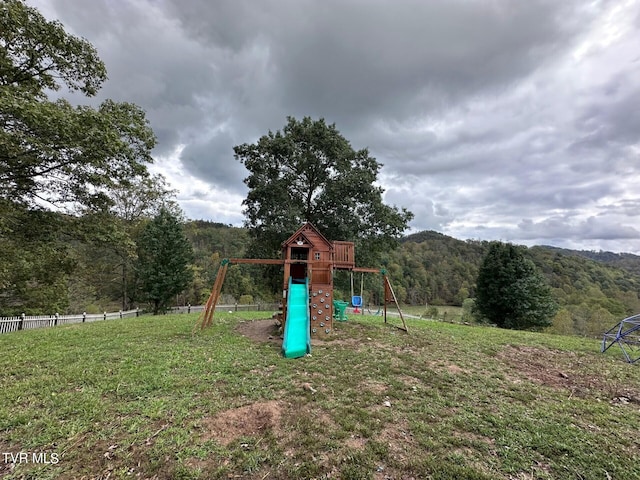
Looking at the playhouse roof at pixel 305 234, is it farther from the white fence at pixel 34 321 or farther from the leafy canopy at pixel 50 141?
the white fence at pixel 34 321

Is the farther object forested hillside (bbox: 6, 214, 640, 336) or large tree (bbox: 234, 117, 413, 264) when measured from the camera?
forested hillside (bbox: 6, 214, 640, 336)

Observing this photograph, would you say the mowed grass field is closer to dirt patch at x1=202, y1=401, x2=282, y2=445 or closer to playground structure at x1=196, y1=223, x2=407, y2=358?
dirt patch at x1=202, y1=401, x2=282, y2=445

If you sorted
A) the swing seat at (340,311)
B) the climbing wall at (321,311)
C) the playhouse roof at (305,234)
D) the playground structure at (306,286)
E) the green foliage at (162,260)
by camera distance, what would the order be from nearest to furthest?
the playground structure at (306,286) → the climbing wall at (321,311) → the playhouse roof at (305,234) → the swing seat at (340,311) → the green foliage at (162,260)

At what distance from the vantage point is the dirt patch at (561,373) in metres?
5.39

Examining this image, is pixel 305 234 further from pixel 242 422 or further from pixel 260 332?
pixel 242 422

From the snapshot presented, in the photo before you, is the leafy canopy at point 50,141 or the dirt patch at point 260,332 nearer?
the leafy canopy at point 50,141

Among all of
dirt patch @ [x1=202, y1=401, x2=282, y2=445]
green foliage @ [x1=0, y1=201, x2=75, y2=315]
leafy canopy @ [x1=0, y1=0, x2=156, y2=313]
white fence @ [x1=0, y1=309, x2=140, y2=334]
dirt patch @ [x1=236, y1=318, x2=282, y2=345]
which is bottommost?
white fence @ [x1=0, y1=309, x2=140, y2=334]

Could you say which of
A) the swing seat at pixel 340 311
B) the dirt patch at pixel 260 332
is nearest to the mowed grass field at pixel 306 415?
the dirt patch at pixel 260 332

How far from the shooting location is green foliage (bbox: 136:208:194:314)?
68.5ft

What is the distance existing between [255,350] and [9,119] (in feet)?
26.0

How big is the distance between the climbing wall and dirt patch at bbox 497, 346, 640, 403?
5.13 meters

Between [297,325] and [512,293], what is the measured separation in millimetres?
21554

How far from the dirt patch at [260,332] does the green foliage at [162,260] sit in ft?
41.0

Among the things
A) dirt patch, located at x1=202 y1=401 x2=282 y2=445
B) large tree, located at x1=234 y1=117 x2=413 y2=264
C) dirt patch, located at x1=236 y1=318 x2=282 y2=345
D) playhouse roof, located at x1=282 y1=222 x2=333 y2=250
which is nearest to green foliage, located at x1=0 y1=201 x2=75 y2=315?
dirt patch, located at x1=236 y1=318 x2=282 y2=345
